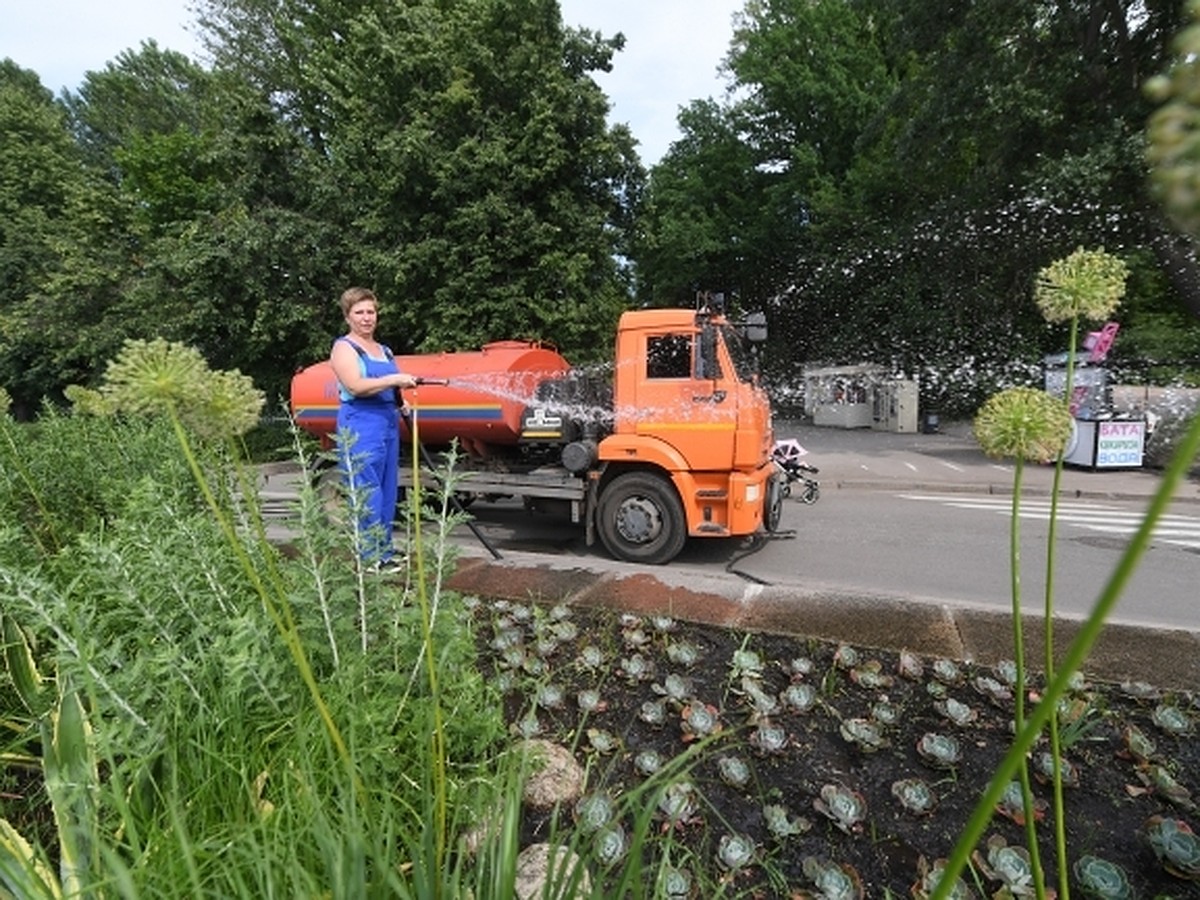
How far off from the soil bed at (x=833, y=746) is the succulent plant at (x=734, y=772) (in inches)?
1.1

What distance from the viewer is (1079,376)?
12.3 meters

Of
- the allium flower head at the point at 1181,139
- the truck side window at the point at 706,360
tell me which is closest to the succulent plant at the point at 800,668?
the allium flower head at the point at 1181,139

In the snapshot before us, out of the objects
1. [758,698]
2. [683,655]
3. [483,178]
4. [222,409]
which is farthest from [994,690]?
[483,178]

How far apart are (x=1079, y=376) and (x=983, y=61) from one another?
247 inches

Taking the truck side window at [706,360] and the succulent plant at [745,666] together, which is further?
the truck side window at [706,360]

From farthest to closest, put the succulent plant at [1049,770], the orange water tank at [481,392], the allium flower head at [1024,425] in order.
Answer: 1. the orange water tank at [481,392]
2. the succulent plant at [1049,770]
3. the allium flower head at [1024,425]

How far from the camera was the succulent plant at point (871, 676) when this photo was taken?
240 cm

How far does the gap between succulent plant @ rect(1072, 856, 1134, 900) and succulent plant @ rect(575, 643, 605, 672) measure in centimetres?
159

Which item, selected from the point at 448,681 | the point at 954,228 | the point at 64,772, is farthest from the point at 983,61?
the point at 64,772

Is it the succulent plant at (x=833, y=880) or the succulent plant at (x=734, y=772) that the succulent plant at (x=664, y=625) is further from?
the succulent plant at (x=833, y=880)

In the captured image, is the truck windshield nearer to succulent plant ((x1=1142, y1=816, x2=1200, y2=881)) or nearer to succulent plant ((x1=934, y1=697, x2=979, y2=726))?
succulent plant ((x1=934, y1=697, x2=979, y2=726))

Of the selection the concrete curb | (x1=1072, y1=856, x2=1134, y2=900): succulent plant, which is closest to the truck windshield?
the concrete curb

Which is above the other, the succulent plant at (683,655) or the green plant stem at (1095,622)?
the green plant stem at (1095,622)

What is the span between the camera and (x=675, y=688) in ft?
7.59
